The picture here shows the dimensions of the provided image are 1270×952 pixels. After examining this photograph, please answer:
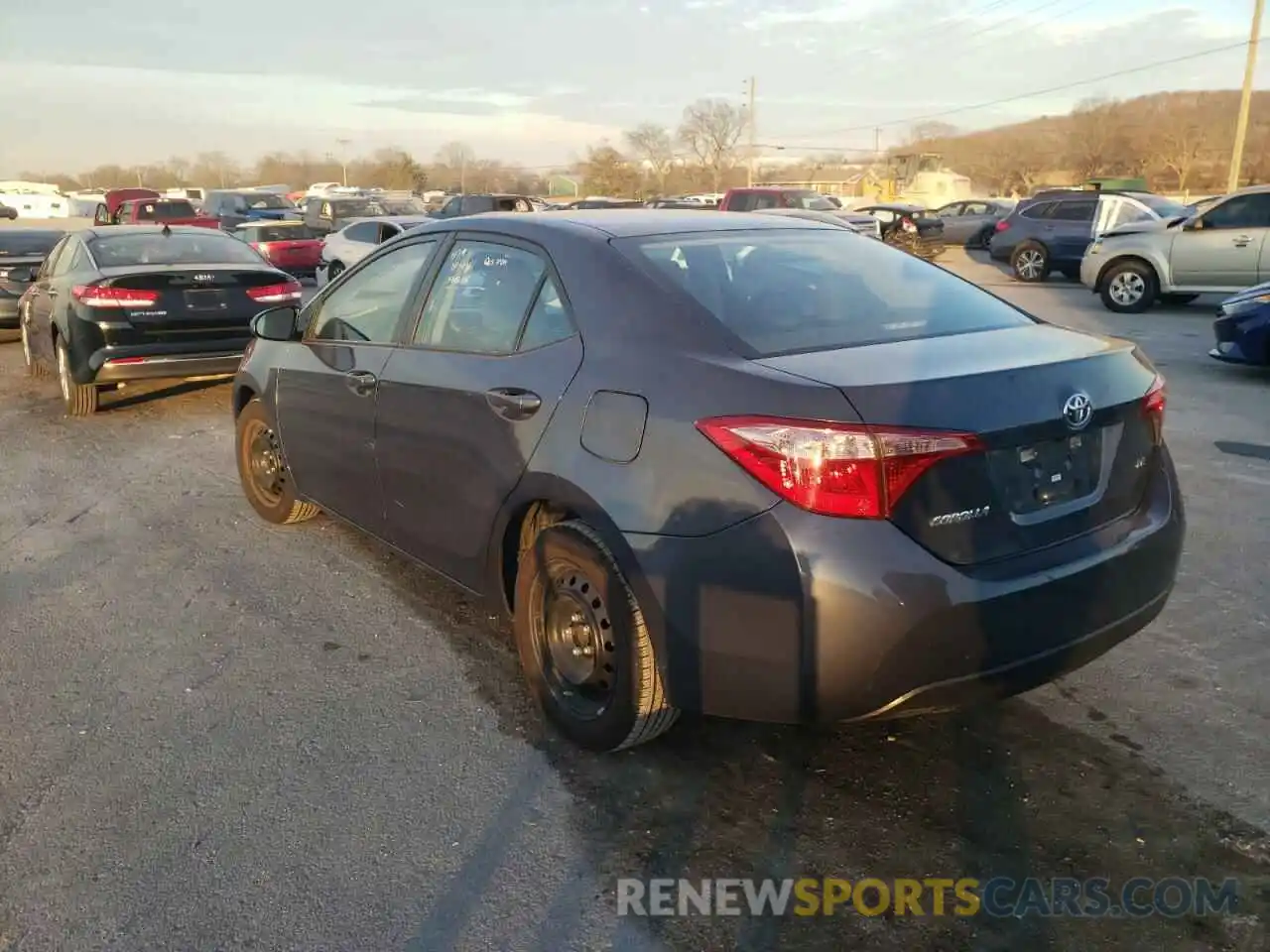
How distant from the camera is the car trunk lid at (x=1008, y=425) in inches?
100

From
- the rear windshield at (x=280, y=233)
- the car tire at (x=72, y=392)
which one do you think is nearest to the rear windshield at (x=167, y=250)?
the car tire at (x=72, y=392)

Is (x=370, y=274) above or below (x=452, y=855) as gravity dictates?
above

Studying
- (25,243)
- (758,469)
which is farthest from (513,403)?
(25,243)

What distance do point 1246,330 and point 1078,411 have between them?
296 inches

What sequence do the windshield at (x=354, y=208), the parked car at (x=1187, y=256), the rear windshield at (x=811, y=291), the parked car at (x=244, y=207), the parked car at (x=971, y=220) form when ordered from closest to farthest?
the rear windshield at (x=811, y=291) < the parked car at (x=1187, y=256) < the windshield at (x=354, y=208) < the parked car at (x=971, y=220) < the parked car at (x=244, y=207)

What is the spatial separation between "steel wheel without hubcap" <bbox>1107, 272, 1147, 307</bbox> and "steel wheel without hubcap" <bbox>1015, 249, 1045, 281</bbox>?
526 centimetres

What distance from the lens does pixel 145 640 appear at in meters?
4.19

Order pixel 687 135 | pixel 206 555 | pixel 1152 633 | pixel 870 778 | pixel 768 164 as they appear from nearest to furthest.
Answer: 1. pixel 870 778
2. pixel 1152 633
3. pixel 206 555
4. pixel 687 135
5. pixel 768 164

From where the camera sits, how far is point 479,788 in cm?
310

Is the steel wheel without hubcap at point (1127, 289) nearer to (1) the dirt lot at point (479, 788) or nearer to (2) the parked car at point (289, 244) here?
(1) the dirt lot at point (479, 788)

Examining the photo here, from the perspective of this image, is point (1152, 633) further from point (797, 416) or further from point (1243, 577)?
point (797, 416)

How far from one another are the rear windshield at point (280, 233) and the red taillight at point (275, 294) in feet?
43.4

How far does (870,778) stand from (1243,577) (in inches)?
100

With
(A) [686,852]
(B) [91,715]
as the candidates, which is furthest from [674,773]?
(B) [91,715]
